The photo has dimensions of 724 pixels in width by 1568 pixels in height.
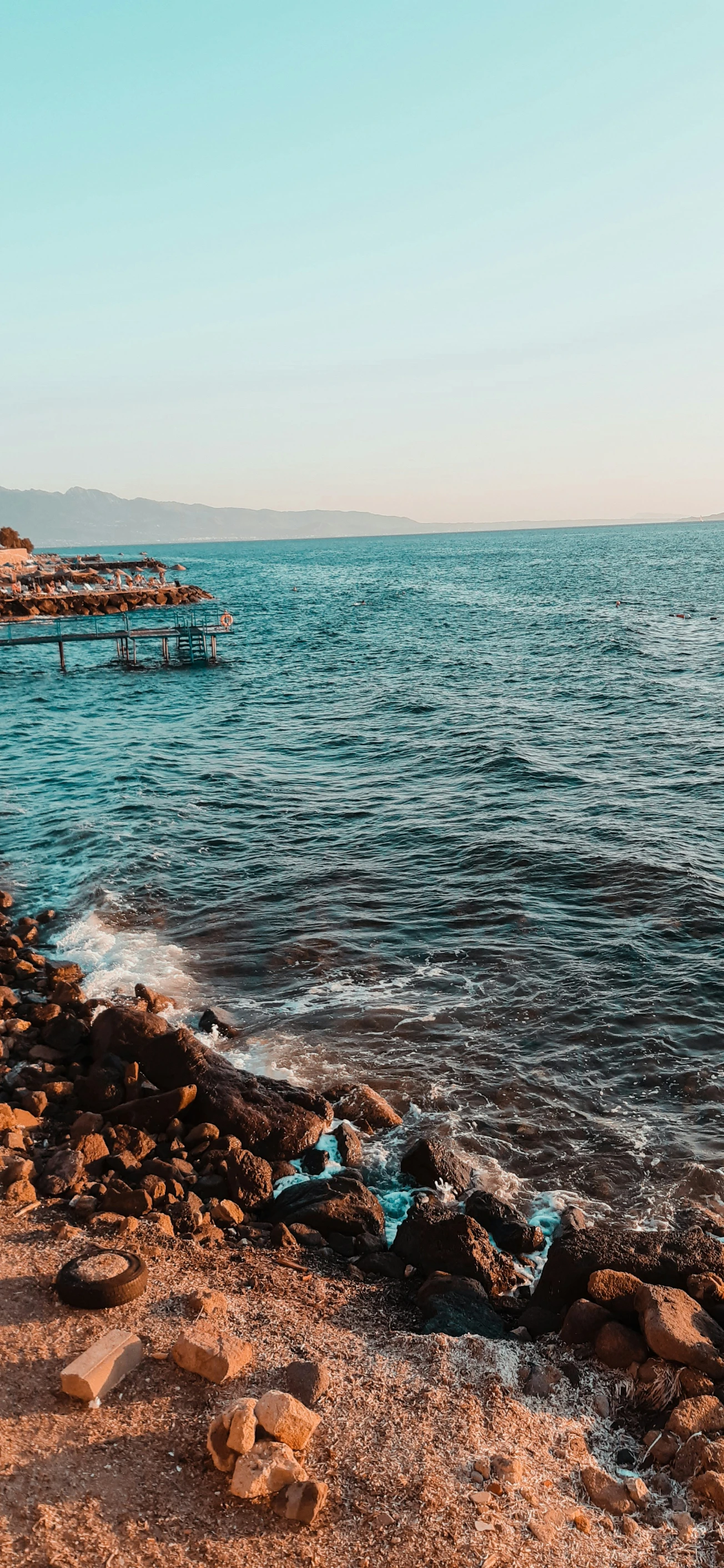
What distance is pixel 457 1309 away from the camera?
8.51m

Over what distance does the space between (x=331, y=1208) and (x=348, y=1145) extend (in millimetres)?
1398

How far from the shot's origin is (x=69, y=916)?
18.9m

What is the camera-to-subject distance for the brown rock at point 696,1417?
7141 millimetres

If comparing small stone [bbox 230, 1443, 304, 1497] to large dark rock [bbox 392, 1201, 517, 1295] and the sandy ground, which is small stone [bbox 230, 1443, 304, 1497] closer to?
the sandy ground

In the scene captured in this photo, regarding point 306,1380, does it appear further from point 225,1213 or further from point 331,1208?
point 225,1213

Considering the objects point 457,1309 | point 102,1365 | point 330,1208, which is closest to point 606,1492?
point 457,1309

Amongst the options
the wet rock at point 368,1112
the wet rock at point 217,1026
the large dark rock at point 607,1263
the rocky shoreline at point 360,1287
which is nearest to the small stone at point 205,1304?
the rocky shoreline at point 360,1287

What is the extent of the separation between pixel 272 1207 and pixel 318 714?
30.2 meters

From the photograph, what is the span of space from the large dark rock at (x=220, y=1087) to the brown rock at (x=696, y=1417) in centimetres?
521

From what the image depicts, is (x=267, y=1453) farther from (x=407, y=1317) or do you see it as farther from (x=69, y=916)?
(x=69, y=916)

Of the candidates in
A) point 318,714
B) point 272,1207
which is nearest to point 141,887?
point 272,1207

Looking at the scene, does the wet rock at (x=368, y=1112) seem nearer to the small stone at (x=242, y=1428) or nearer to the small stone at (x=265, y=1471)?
the small stone at (x=242, y=1428)

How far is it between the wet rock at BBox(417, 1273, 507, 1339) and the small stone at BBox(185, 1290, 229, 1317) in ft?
6.07

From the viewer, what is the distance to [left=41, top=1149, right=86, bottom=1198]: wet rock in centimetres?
984
